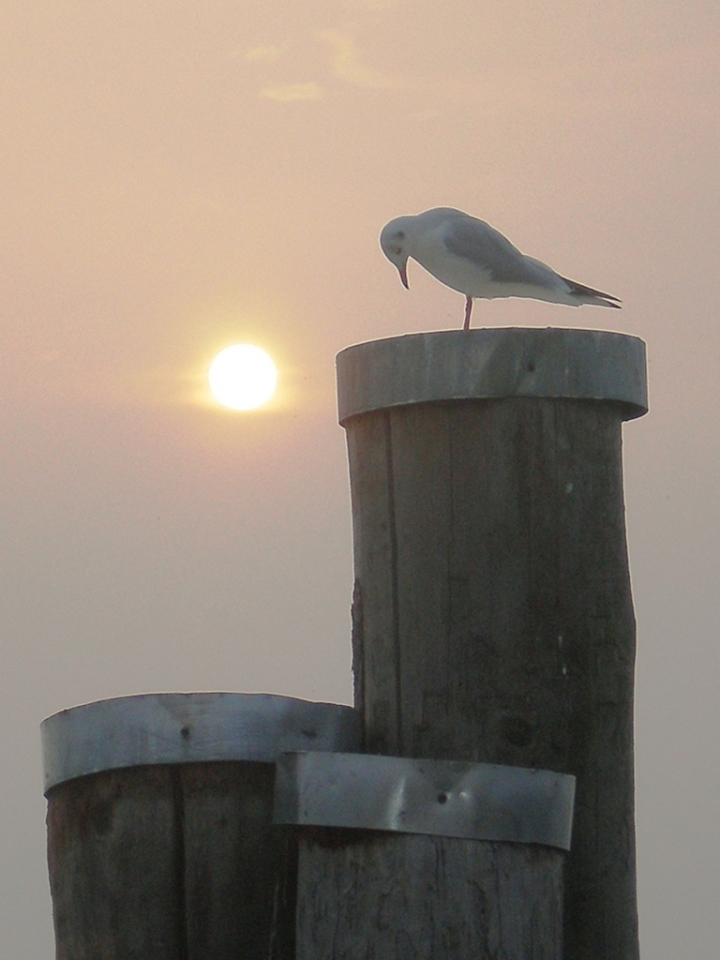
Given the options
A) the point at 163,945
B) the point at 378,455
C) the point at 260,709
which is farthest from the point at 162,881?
the point at 378,455

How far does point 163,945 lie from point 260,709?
0.55 meters

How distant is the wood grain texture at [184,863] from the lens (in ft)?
11.4

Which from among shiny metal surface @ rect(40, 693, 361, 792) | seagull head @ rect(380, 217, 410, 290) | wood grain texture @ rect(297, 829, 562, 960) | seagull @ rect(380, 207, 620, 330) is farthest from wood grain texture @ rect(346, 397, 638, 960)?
seagull head @ rect(380, 217, 410, 290)

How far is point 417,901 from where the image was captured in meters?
3.14

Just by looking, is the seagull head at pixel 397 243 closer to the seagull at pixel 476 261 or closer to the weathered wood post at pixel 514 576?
the seagull at pixel 476 261

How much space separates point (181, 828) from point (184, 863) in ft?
0.25

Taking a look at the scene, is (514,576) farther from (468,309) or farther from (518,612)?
(468,309)

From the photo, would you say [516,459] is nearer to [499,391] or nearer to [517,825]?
[499,391]

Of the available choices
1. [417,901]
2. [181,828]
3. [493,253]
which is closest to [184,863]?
[181,828]

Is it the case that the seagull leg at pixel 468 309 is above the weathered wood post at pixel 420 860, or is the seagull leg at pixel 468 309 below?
above

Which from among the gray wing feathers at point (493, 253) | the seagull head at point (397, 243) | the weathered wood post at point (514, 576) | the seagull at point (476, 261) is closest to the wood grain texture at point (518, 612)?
the weathered wood post at point (514, 576)

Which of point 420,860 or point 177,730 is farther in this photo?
point 177,730

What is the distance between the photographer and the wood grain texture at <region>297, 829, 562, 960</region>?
3146 mm

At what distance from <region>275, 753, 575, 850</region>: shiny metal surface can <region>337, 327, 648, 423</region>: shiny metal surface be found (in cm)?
85
